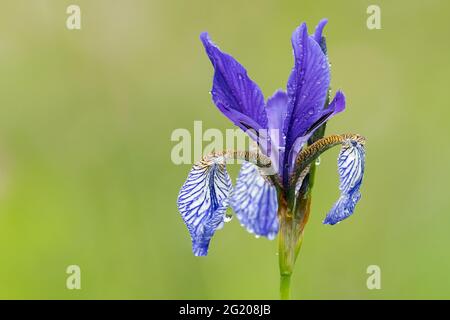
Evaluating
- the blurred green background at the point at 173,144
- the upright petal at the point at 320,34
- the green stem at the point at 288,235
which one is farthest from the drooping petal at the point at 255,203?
the blurred green background at the point at 173,144

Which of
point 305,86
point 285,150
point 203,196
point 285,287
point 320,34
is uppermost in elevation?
point 320,34

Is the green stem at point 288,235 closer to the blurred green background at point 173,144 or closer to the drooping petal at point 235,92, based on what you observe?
the drooping petal at point 235,92

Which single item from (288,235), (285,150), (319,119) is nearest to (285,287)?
(288,235)

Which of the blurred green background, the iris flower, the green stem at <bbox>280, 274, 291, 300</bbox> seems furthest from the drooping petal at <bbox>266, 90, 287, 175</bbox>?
the blurred green background

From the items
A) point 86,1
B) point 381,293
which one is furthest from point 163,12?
point 381,293

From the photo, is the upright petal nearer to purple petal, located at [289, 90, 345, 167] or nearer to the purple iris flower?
the purple iris flower

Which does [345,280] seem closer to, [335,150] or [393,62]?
[335,150]

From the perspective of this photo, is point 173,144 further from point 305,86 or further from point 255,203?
point 255,203
